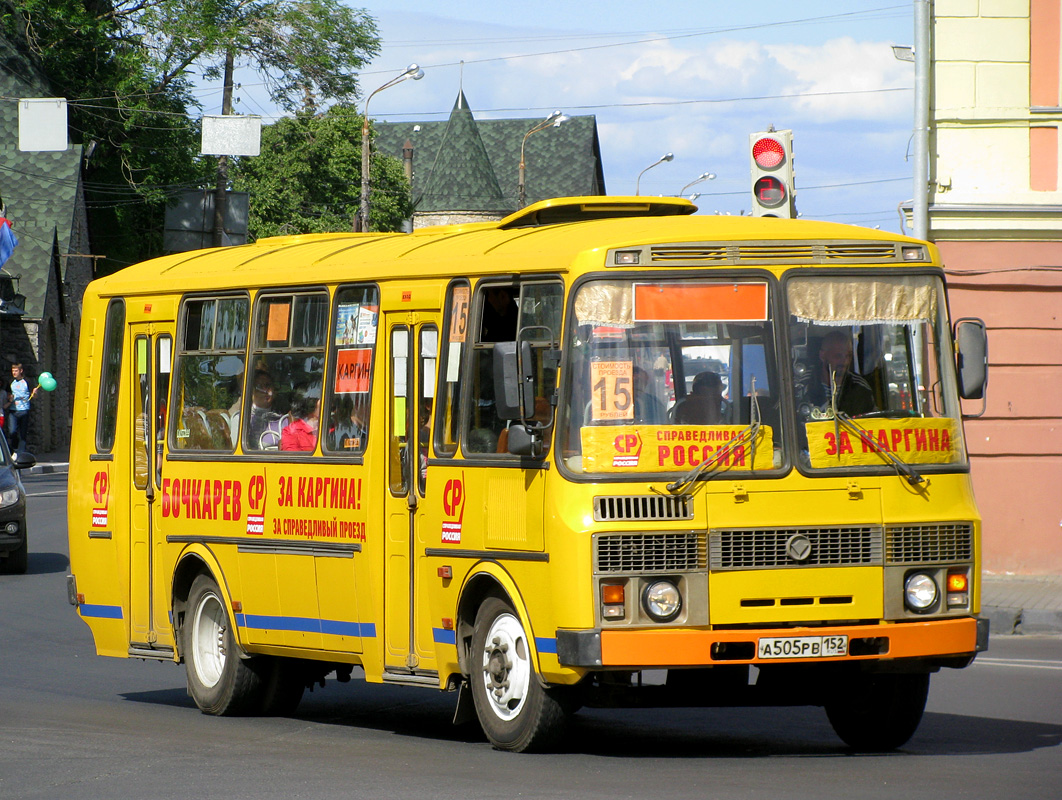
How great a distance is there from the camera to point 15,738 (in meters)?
9.70

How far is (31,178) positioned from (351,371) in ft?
152

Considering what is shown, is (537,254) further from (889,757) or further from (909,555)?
(889,757)

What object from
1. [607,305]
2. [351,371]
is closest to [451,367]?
[351,371]

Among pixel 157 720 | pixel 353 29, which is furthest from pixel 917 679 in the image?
pixel 353 29

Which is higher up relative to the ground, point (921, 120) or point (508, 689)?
point (921, 120)

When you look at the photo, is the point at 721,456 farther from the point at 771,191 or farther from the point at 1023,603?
the point at 1023,603

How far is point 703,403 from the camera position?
8719 millimetres

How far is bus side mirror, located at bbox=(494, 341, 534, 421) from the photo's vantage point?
28.2ft

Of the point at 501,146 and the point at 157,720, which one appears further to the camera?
the point at 501,146

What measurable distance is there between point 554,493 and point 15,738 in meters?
3.22

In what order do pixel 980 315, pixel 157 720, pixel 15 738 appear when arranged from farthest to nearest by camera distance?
pixel 980 315, pixel 157 720, pixel 15 738

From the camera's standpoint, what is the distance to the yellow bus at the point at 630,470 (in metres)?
8.52

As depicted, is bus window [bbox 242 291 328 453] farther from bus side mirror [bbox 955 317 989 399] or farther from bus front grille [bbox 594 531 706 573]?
bus side mirror [bbox 955 317 989 399]

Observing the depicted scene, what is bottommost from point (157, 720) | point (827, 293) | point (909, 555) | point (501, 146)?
point (157, 720)
